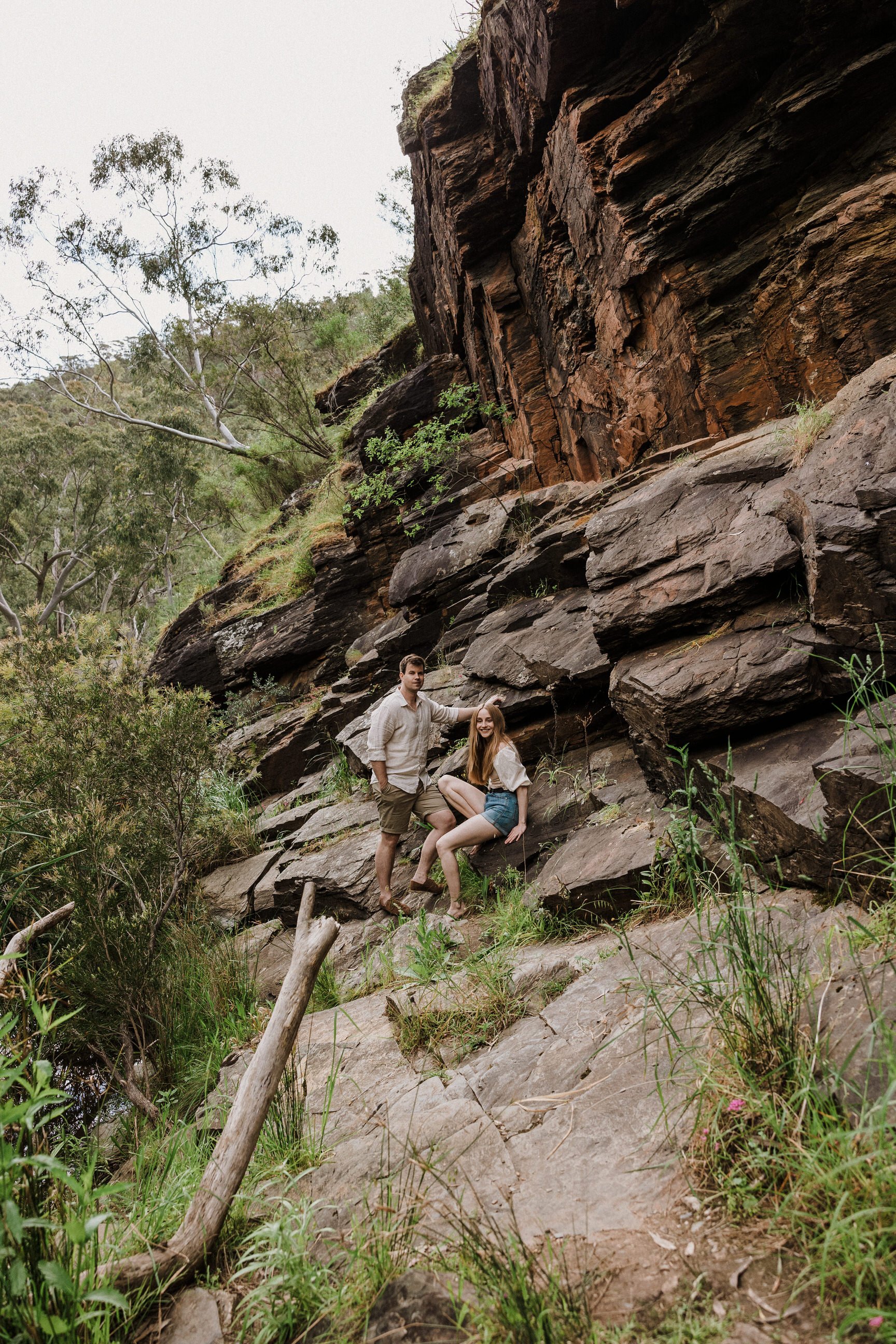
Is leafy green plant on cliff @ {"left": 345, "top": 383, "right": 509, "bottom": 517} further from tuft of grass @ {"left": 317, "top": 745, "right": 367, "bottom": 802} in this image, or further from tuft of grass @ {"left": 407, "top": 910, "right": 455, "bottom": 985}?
tuft of grass @ {"left": 407, "top": 910, "right": 455, "bottom": 985}

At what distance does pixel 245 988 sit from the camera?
6094 millimetres

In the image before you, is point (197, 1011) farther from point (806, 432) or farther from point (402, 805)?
point (806, 432)

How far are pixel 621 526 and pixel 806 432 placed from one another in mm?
1504

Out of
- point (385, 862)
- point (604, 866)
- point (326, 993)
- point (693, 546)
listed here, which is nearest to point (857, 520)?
point (693, 546)

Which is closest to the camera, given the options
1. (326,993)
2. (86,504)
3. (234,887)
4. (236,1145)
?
(236,1145)

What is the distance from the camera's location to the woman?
5.73 meters

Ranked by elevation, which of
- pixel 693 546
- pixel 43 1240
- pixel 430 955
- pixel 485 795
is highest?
pixel 693 546

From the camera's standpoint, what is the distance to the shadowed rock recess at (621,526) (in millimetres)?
3156

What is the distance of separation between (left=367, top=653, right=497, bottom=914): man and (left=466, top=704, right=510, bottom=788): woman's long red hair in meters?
0.26

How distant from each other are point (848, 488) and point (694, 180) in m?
4.29

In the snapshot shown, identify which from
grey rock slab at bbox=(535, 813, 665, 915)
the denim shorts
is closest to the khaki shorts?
the denim shorts

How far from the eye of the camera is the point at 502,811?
5.84 metres

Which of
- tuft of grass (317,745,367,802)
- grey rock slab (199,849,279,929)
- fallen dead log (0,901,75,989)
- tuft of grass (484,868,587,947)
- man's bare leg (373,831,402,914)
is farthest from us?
tuft of grass (317,745,367,802)

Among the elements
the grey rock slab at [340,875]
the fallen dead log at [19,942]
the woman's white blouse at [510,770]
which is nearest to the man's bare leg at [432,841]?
the woman's white blouse at [510,770]
